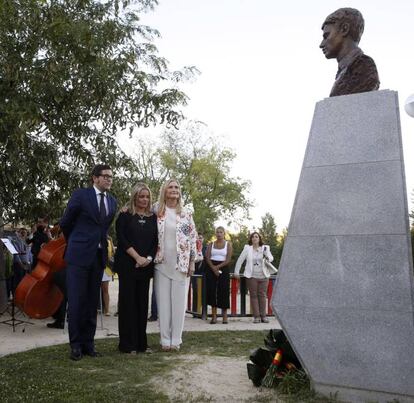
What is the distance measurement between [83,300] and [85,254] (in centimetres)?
53

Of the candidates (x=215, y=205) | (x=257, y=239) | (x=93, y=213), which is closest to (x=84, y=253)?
(x=93, y=213)

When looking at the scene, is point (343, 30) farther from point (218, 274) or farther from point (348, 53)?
point (218, 274)

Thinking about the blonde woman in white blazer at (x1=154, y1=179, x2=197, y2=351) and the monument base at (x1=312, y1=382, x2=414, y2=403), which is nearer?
the monument base at (x1=312, y1=382, x2=414, y2=403)

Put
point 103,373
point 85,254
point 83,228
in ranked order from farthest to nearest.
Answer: point 83,228 → point 85,254 → point 103,373

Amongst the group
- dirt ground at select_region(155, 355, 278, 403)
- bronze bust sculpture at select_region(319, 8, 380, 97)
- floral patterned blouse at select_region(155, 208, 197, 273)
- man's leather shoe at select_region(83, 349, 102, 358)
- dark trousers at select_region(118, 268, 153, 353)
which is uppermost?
bronze bust sculpture at select_region(319, 8, 380, 97)

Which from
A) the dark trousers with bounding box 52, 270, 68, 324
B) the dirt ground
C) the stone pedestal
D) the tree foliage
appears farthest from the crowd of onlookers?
the tree foliage

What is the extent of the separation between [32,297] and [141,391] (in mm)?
4326

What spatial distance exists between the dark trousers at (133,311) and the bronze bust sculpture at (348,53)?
3.32 m

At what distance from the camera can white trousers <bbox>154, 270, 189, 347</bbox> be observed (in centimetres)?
713

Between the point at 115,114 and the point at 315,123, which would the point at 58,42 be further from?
the point at 315,123

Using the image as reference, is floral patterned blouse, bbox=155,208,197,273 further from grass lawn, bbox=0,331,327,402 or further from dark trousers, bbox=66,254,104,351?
grass lawn, bbox=0,331,327,402

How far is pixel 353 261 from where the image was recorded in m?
4.52

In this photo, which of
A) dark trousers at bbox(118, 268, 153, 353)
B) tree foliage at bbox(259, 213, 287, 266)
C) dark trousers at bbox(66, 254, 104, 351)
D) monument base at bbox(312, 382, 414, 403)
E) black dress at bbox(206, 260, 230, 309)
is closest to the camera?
monument base at bbox(312, 382, 414, 403)

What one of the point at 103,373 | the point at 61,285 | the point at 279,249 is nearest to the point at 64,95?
the point at 61,285
